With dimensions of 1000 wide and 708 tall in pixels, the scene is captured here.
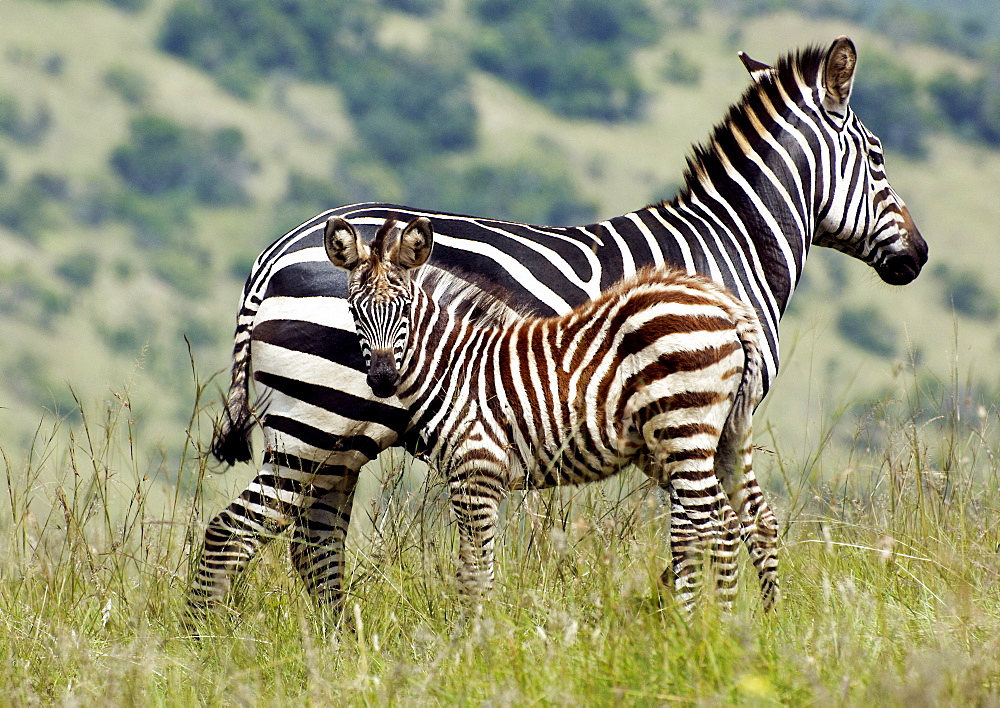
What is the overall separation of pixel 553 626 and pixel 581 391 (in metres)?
1.29

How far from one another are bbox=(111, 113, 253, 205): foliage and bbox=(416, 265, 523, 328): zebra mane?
96288 millimetres

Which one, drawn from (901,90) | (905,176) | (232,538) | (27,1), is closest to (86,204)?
(27,1)

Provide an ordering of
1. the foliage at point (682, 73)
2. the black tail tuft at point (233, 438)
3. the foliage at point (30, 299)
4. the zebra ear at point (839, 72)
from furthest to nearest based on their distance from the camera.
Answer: the foliage at point (682, 73) → the foliage at point (30, 299) → the zebra ear at point (839, 72) → the black tail tuft at point (233, 438)

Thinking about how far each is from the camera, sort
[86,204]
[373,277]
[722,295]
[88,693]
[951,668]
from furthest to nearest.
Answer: [86,204] < [373,277] < [722,295] < [88,693] < [951,668]

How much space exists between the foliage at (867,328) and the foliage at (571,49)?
41.6 meters

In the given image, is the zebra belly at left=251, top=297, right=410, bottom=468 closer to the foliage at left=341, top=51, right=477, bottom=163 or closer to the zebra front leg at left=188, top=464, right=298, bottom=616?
the zebra front leg at left=188, top=464, right=298, bottom=616

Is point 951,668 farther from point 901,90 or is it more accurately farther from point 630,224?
point 901,90

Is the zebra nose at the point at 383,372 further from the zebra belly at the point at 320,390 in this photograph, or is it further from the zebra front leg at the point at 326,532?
the zebra front leg at the point at 326,532

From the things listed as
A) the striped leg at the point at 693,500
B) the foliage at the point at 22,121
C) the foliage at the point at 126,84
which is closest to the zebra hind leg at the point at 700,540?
the striped leg at the point at 693,500

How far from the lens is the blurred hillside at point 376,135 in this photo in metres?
78.4

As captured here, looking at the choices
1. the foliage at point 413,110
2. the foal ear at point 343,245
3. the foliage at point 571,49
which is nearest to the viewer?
the foal ear at point 343,245

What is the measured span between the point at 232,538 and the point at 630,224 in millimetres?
2726

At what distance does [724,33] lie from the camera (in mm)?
135625

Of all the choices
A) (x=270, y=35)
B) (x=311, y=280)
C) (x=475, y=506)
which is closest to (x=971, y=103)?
(x=270, y=35)
